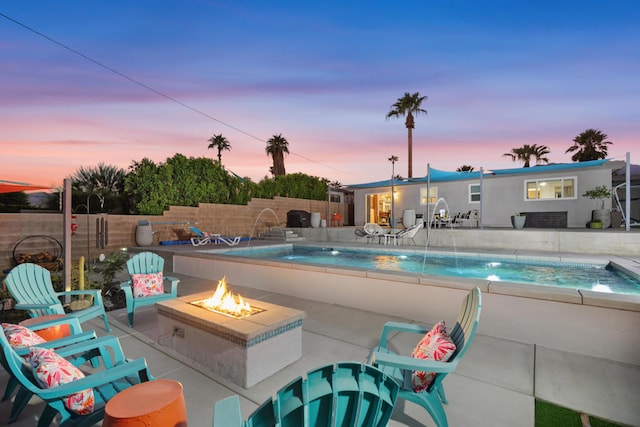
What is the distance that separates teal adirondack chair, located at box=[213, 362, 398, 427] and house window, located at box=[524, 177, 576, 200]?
1563 cm

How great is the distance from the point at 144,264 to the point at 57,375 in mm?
3151

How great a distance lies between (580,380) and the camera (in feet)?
8.79

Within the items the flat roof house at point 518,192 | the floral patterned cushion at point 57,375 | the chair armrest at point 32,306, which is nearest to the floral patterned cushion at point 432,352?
the floral patterned cushion at point 57,375

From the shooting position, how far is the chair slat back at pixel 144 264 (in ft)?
14.6

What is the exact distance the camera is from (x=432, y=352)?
6.70 feet

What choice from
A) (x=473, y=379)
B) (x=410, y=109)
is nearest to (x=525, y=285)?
(x=473, y=379)

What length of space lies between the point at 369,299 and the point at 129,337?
314 centimetres

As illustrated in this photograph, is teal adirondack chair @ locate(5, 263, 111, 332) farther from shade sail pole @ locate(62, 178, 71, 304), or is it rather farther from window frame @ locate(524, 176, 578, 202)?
window frame @ locate(524, 176, 578, 202)

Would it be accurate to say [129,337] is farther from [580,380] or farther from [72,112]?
[72,112]

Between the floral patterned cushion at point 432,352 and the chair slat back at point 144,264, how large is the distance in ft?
12.8

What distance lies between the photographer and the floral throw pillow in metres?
4.26

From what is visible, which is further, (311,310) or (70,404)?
(311,310)

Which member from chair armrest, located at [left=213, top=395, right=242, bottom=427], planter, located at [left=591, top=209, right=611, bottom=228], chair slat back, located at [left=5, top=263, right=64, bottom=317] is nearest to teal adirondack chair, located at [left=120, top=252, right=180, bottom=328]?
chair slat back, located at [left=5, top=263, right=64, bottom=317]

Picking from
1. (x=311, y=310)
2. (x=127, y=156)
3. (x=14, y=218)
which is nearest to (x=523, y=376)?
(x=311, y=310)
